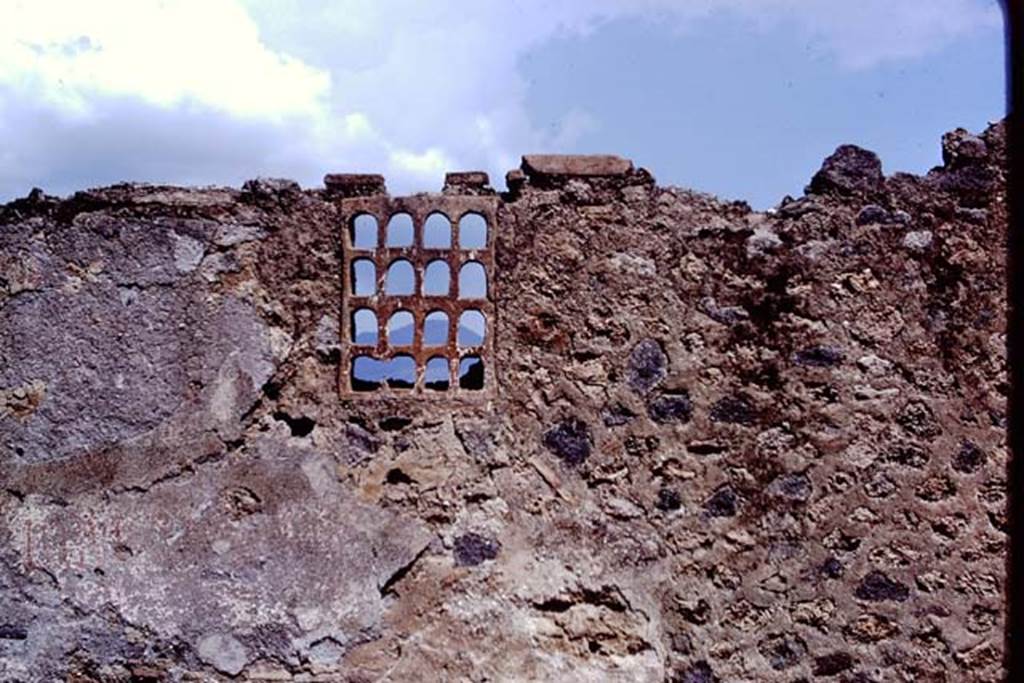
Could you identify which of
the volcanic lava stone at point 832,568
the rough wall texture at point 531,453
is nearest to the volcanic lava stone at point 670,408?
the rough wall texture at point 531,453

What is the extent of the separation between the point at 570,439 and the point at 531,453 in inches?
4.8

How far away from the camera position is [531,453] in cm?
367

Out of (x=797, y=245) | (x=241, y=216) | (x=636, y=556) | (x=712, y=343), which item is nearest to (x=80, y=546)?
(x=241, y=216)

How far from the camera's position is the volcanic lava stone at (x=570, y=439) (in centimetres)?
367

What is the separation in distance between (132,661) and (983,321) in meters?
2.71

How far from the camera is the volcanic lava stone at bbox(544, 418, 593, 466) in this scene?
367cm

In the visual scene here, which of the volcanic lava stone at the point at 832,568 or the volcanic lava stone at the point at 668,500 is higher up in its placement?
the volcanic lava stone at the point at 668,500

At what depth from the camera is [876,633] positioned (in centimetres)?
371

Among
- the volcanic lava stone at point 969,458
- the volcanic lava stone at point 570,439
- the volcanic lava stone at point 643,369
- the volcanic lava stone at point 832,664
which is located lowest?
the volcanic lava stone at point 832,664

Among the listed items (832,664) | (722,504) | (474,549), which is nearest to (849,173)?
(722,504)

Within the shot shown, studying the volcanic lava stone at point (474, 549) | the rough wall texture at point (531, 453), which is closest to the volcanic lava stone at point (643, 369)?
the rough wall texture at point (531, 453)

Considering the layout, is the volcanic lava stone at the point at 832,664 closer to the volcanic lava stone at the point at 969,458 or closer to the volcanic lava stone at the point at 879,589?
the volcanic lava stone at the point at 879,589

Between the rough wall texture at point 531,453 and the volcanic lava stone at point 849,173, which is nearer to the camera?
the rough wall texture at point 531,453

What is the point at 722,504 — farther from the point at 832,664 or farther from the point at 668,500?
the point at 832,664
